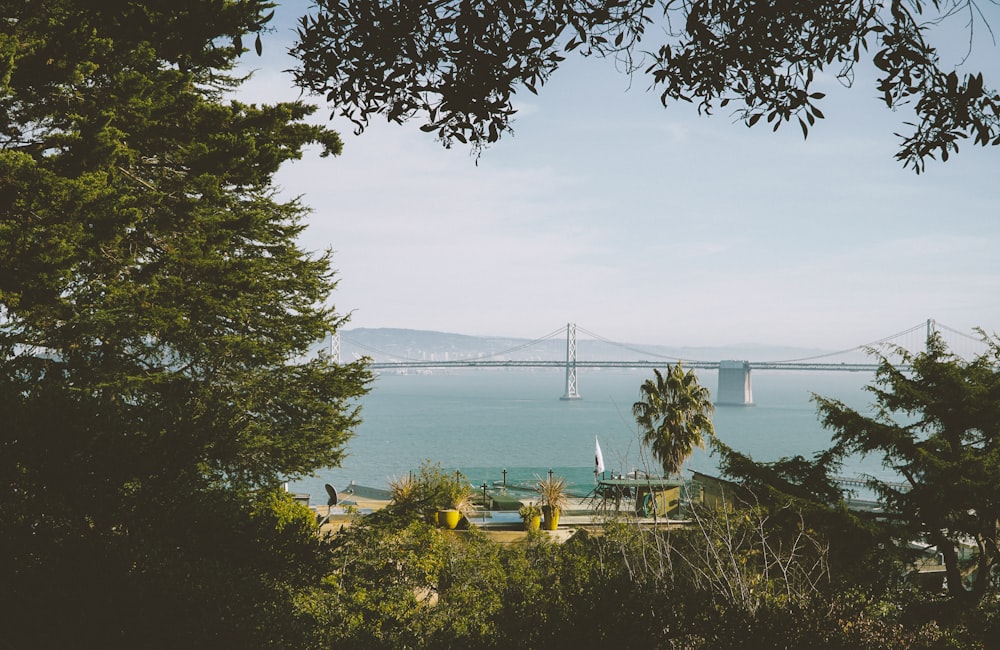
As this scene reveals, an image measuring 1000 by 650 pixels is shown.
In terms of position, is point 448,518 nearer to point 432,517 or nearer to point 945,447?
point 432,517

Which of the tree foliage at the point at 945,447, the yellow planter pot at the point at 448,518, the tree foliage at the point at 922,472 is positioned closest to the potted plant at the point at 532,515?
the yellow planter pot at the point at 448,518

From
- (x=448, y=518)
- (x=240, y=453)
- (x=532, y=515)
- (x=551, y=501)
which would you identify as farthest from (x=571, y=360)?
(x=240, y=453)

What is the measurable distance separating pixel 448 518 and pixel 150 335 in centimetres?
631

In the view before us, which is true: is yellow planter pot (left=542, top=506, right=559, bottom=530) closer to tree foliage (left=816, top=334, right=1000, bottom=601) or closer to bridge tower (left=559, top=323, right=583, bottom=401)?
tree foliage (left=816, top=334, right=1000, bottom=601)

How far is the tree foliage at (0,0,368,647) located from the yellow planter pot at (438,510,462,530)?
8.59 ft

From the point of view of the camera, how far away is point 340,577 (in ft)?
28.7

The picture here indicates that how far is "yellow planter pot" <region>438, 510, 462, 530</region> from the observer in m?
14.1

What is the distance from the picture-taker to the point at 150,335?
1191 centimetres

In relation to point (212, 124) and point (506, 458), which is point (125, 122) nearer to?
point (212, 124)

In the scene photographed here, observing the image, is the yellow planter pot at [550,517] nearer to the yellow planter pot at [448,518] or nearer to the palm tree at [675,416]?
the yellow planter pot at [448,518]

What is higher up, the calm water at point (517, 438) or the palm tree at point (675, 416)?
the palm tree at point (675, 416)

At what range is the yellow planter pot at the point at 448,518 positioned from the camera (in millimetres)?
14102

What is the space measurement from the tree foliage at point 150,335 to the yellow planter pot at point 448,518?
2.62 metres

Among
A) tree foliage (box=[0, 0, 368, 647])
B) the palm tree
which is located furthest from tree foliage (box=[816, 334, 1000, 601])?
tree foliage (box=[0, 0, 368, 647])
